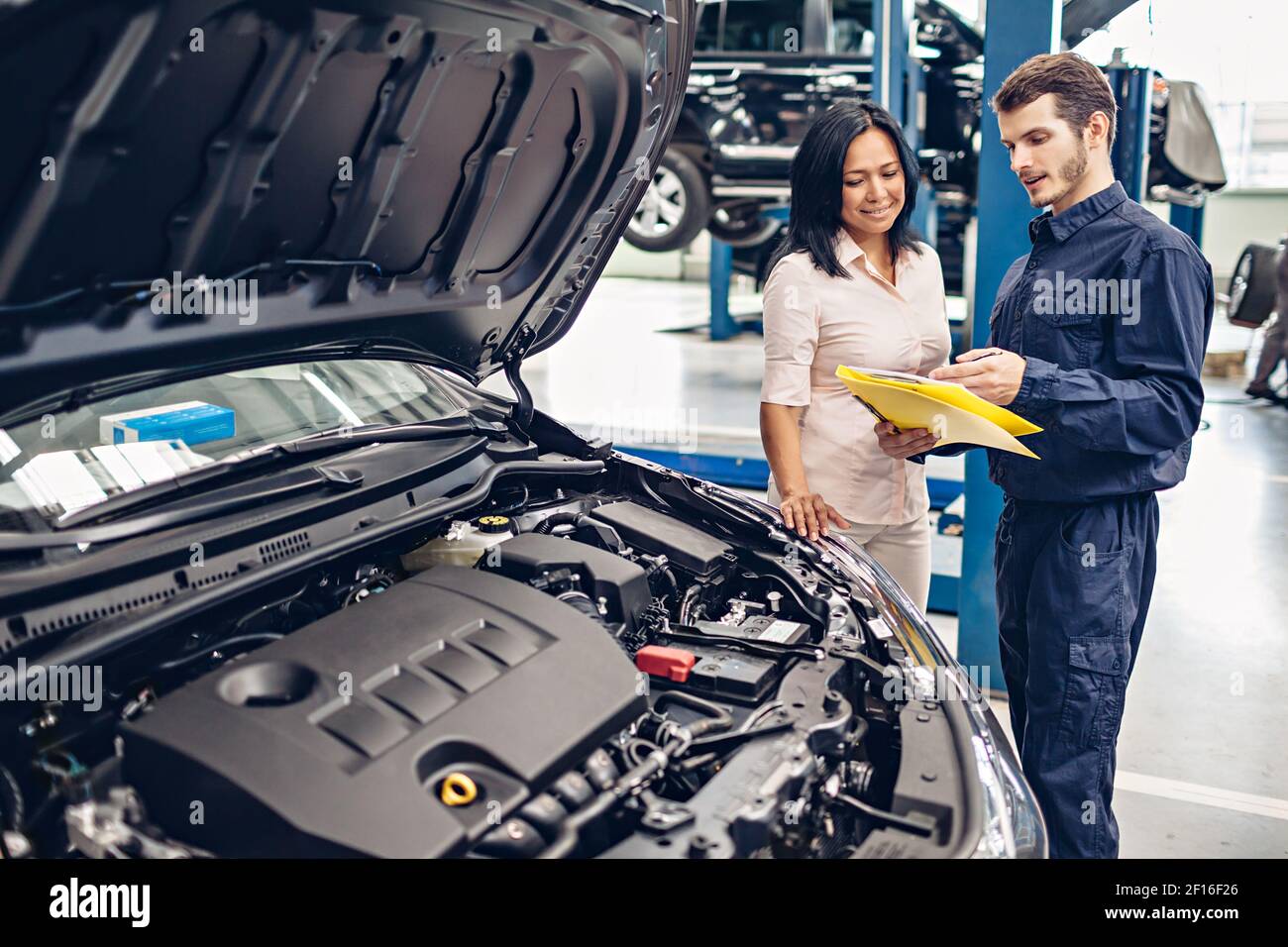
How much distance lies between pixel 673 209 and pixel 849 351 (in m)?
5.55

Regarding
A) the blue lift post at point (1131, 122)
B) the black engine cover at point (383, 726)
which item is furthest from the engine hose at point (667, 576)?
the blue lift post at point (1131, 122)

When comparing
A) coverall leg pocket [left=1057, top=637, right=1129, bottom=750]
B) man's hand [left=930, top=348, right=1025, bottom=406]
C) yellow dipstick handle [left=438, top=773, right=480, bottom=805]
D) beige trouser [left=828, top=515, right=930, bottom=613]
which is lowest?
coverall leg pocket [left=1057, top=637, right=1129, bottom=750]

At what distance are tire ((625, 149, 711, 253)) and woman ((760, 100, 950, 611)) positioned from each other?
356 centimetres

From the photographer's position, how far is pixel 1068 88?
181 centimetres

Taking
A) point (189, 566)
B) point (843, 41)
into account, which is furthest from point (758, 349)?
point (189, 566)

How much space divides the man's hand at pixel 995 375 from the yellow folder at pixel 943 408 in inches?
0.9

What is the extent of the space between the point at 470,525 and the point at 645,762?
0.71 metres

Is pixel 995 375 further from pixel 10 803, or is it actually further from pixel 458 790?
pixel 10 803

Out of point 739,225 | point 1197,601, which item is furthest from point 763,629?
point 739,225

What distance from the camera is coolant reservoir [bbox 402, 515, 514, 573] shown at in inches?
71.1

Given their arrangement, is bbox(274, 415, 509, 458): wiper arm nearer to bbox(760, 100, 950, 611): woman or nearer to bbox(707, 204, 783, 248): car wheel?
bbox(760, 100, 950, 611): woman

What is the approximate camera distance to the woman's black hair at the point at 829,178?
2111 millimetres

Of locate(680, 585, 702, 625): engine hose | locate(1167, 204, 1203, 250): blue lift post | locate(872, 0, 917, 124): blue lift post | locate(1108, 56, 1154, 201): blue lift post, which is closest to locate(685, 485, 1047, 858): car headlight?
locate(680, 585, 702, 625): engine hose
